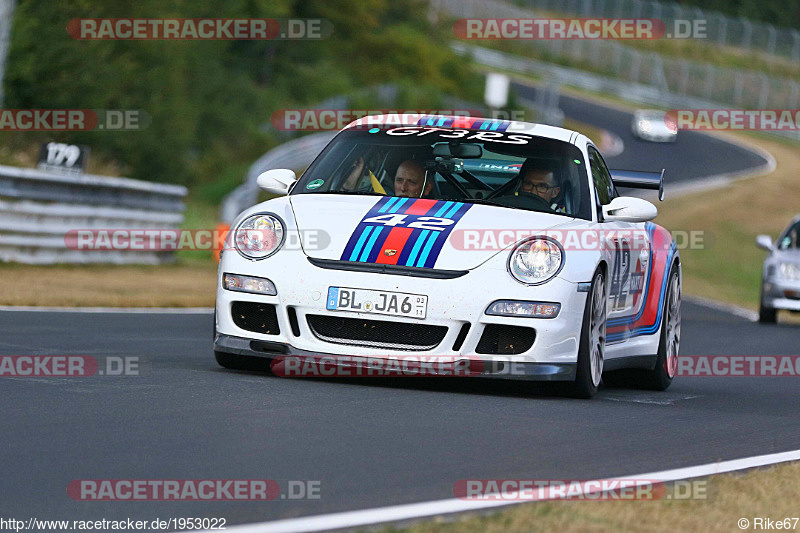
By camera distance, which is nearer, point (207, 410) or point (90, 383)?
point (207, 410)

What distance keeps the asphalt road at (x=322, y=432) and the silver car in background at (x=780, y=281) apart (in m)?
9.74

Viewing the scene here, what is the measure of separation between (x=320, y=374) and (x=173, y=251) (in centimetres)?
1262

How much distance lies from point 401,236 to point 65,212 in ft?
36.3

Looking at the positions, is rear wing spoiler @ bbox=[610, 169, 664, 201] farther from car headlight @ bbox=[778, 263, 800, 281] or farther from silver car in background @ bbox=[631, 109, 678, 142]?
silver car in background @ bbox=[631, 109, 678, 142]

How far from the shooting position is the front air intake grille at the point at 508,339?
7.69 meters

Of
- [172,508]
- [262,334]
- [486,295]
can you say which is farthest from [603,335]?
[172,508]

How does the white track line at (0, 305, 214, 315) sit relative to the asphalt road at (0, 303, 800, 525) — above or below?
below

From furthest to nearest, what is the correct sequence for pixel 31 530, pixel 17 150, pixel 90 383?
pixel 17 150, pixel 90 383, pixel 31 530

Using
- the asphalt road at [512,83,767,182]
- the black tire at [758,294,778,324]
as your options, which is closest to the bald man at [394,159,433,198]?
the black tire at [758,294,778,324]

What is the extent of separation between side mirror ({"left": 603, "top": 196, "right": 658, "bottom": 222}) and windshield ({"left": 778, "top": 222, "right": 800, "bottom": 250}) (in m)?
11.7

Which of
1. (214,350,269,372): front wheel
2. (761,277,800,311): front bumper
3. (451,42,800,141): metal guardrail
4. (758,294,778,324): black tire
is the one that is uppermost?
(451,42,800,141): metal guardrail

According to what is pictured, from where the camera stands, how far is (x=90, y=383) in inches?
293

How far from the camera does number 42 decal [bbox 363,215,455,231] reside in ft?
25.6

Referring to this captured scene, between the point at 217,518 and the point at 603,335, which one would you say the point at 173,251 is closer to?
the point at 603,335
